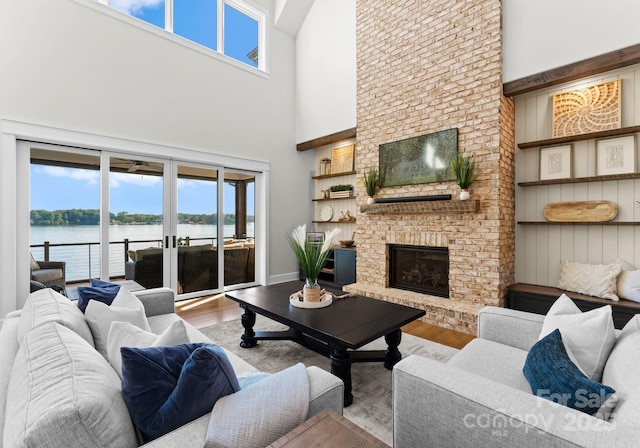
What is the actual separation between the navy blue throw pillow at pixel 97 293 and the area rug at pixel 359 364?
1.18m

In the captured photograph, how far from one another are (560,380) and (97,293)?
7.96ft

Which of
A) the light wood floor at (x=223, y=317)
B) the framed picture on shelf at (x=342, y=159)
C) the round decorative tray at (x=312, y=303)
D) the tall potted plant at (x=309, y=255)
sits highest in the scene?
the framed picture on shelf at (x=342, y=159)

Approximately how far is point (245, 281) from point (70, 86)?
3.64 m

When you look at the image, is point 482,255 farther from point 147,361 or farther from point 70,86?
point 70,86

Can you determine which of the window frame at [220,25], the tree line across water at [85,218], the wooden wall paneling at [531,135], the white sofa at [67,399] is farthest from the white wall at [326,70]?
the white sofa at [67,399]

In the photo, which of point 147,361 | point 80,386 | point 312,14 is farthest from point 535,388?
point 312,14

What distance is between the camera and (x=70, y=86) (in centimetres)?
367

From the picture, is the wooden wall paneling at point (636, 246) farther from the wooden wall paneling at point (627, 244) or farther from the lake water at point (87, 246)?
the lake water at point (87, 246)

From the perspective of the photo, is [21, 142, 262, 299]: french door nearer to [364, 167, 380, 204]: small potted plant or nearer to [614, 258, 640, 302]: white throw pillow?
[364, 167, 380, 204]: small potted plant

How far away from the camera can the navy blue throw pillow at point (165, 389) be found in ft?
2.97

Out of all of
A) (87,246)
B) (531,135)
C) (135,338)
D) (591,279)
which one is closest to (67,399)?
(135,338)

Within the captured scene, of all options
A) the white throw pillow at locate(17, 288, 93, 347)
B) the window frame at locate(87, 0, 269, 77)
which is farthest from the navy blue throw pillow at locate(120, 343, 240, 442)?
the window frame at locate(87, 0, 269, 77)

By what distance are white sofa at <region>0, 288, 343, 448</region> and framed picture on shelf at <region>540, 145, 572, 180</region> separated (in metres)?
3.64

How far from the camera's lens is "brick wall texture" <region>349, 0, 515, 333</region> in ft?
11.5
